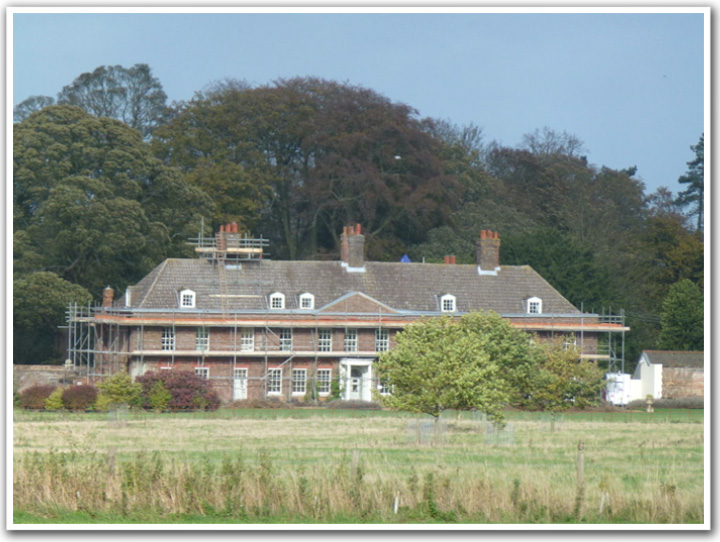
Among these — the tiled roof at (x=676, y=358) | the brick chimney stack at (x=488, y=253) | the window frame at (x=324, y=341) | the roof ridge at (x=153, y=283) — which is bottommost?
the tiled roof at (x=676, y=358)

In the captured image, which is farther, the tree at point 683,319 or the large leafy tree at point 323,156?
the large leafy tree at point 323,156

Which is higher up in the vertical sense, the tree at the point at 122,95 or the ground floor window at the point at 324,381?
the tree at the point at 122,95

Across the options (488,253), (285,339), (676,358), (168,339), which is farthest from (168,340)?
(676,358)

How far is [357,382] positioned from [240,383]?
4.99 m

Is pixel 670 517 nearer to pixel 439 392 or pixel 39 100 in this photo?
pixel 439 392

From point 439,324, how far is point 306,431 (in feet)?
18.8

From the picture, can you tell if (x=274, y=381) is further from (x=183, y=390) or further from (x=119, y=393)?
(x=119, y=393)

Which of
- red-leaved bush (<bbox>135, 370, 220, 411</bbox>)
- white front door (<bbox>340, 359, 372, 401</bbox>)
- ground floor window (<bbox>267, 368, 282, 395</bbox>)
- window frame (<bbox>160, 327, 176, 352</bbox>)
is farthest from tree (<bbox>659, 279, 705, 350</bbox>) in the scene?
red-leaved bush (<bbox>135, 370, 220, 411</bbox>)

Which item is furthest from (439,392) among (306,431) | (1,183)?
(1,183)

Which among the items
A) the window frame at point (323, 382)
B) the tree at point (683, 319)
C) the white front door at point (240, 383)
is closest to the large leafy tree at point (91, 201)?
the white front door at point (240, 383)

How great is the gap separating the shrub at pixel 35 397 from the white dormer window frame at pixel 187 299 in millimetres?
10733

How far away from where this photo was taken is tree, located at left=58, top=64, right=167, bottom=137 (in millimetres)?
82750

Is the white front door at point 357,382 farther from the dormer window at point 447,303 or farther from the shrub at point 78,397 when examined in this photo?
A: the shrub at point 78,397

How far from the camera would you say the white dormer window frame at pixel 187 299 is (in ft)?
189
